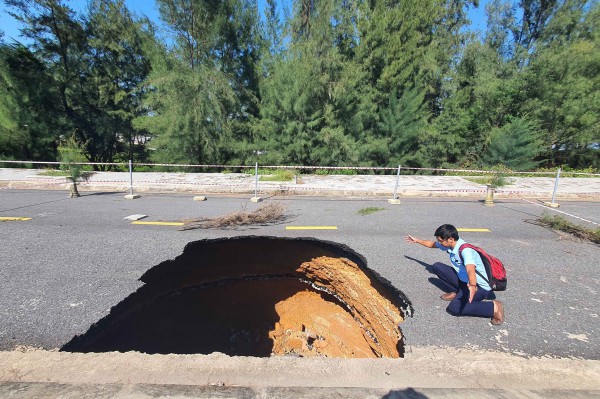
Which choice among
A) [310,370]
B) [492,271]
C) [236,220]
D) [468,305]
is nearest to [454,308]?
[468,305]

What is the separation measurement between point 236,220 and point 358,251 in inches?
115

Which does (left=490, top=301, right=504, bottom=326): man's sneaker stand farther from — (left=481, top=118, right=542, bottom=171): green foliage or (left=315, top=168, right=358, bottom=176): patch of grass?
(left=481, top=118, right=542, bottom=171): green foliage

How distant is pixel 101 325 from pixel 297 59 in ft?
49.5

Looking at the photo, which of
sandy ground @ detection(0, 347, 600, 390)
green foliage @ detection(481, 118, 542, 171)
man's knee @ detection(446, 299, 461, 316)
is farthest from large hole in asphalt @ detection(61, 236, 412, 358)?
green foliage @ detection(481, 118, 542, 171)

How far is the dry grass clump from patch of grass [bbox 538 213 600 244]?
20.7 ft

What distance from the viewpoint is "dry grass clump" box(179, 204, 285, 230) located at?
21.7ft

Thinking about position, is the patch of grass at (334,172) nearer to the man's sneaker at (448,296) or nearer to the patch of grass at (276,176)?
the patch of grass at (276,176)

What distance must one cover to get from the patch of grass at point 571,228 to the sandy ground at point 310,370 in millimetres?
4697

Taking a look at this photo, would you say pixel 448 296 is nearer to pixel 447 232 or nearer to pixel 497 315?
pixel 497 315

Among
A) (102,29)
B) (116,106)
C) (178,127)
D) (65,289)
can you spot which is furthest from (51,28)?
(65,289)

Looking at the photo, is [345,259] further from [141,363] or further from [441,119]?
[441,119]

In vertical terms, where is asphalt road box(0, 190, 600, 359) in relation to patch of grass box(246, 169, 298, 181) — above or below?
below

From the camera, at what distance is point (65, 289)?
150 inches

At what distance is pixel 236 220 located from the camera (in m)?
6.79
